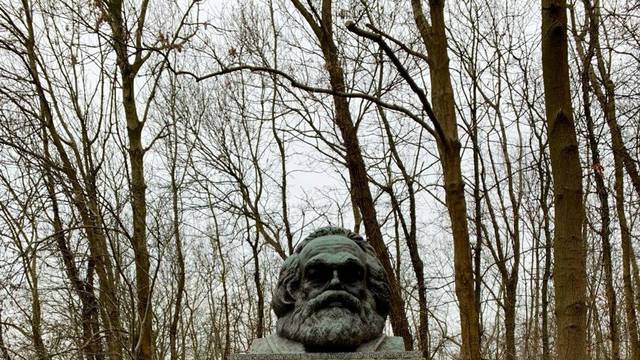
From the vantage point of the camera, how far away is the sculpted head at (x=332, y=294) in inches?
180

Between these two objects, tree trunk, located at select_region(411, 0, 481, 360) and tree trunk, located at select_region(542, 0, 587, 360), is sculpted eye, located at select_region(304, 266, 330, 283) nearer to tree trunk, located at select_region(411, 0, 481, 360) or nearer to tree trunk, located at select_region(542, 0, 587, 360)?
tree trunk, located at select_region(542, 0, 587, 360)

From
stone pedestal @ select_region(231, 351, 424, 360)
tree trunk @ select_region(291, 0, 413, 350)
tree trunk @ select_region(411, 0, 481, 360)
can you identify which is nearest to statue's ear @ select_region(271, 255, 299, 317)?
stone pedestal @ select_region(231, 351, 424, 360)

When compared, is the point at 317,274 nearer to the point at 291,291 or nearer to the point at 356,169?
the point at 291,291

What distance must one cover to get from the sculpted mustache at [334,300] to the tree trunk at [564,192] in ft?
5.91

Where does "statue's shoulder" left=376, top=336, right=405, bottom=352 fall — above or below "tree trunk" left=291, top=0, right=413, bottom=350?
below

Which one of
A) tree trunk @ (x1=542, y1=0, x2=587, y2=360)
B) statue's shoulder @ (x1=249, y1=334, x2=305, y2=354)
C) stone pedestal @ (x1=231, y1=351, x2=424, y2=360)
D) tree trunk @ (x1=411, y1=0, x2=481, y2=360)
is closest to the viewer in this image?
stone pedestal @ (x1=231, y1=351, x2=424, y2=360)

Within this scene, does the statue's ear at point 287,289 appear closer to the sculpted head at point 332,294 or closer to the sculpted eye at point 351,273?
the sculpted head at point 332,294

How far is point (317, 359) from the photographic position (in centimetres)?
438

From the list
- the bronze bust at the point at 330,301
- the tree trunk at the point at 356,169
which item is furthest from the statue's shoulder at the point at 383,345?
the tree trunk at the point at 356,169

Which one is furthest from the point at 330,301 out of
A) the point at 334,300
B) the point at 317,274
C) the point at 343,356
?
the point at 343,356

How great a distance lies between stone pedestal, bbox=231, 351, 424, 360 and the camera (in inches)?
168

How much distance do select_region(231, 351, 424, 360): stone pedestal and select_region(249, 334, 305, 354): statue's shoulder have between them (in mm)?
196

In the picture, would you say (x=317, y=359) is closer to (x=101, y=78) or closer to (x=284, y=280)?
(x=284, y=280)

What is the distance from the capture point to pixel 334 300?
4.69m
